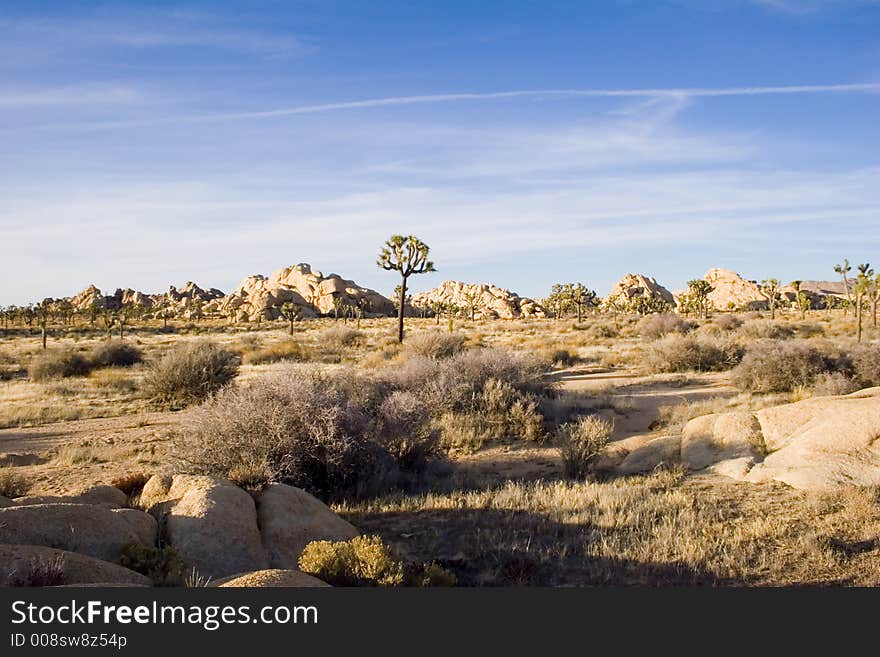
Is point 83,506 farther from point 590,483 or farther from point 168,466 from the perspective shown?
point 590,483

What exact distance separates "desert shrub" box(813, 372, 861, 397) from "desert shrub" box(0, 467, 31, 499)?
620 inches

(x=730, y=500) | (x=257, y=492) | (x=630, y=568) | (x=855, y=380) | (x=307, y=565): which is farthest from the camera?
(x=855, y=380)

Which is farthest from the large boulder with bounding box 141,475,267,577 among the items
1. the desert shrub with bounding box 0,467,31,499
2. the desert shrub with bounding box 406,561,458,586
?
the desert shrub with bounding box 0,467,31,499

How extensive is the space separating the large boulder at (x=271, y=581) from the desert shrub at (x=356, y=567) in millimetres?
639

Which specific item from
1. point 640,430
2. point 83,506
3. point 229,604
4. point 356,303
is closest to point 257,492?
point 83,506

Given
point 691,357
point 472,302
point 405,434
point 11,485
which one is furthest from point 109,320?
point 405,434

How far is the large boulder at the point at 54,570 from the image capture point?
4164 millimetres

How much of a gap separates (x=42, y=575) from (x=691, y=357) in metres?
21.2

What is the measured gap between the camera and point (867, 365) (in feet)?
56.2

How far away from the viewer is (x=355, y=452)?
8.88 m

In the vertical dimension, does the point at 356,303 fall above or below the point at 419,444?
above

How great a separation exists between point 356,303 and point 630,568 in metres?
113

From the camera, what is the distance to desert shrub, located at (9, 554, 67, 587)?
4.13 metres

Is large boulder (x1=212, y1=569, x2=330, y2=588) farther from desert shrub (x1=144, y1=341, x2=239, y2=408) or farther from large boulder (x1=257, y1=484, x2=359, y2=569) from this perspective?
desert shrub (x1=144, y1=341, x2=239, y2=408)
